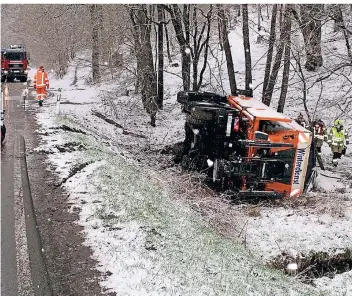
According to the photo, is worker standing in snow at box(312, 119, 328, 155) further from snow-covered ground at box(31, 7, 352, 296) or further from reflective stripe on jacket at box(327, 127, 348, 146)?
snow-covered ground at box(31, 7, 352, 296)

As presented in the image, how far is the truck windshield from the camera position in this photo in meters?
28.1

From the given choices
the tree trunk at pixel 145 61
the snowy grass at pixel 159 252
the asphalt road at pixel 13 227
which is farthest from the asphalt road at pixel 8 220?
the tree trunk at pixel 145 61

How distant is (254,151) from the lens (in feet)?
38.3

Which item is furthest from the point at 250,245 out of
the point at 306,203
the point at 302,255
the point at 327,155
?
the point at 327,155

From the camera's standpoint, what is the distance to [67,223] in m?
7.35

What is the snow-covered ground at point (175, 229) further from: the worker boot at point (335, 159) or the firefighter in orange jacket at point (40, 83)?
the firefighter in orange jacket at point (40, 83)

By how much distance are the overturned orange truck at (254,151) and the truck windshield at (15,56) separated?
18550 mm

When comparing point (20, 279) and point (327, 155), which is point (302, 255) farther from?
point (327, 155)

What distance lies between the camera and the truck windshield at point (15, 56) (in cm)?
2806

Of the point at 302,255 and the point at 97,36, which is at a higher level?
the point at 97,36

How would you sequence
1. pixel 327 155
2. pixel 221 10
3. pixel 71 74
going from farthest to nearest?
pixel 71 74 → pixel 221 10 → pixel 327 155

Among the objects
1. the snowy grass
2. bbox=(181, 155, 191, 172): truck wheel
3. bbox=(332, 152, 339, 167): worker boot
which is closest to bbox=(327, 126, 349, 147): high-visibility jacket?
bbox=(332, 152, 339, 167): worker boot

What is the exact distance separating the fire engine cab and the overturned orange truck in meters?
18.1

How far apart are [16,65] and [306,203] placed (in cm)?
2161
